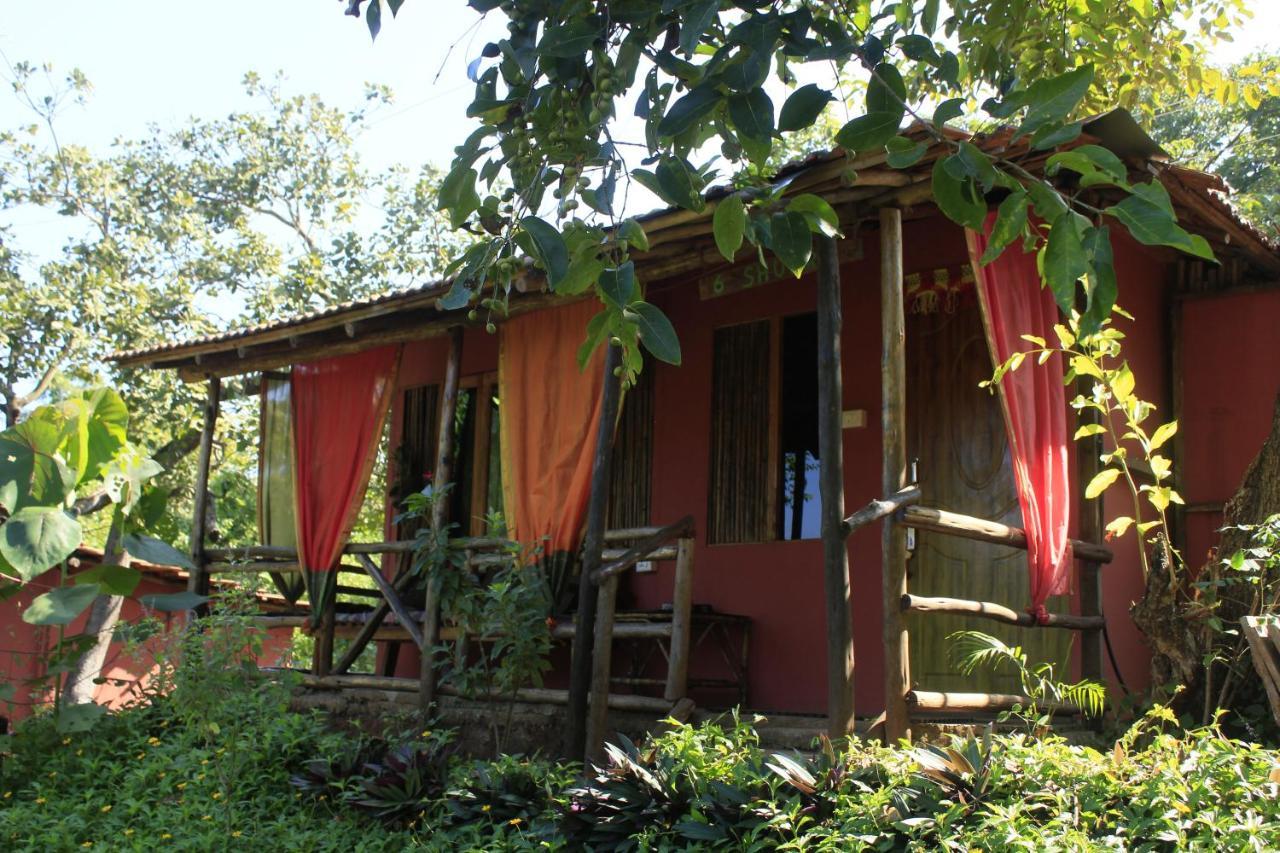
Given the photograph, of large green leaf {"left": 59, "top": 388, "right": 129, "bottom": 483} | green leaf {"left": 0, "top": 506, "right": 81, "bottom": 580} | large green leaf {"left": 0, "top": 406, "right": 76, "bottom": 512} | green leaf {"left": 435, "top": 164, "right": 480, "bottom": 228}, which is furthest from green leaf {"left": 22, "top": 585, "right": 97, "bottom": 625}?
green leaf {"left": 435, "top": 164, "right": 480, "bottom": 228}

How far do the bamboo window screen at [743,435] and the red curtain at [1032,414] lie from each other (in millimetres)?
2097

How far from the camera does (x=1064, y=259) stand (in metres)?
2.83

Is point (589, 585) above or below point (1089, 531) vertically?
below

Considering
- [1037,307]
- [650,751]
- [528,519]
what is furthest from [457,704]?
[1037,307]

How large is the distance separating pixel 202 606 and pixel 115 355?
2.00 meters

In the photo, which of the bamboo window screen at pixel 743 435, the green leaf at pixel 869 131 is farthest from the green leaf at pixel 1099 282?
the bamboo window screen at pixel 743 435

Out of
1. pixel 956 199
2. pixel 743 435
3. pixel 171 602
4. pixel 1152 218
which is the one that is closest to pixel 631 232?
pixel 956 199

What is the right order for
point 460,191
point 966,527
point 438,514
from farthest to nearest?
point 438,514 < point 966,527 < point 460,191

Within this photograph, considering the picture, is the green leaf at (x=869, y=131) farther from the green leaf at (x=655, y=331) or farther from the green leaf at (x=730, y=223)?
the green leaf at (x=655, y=331)

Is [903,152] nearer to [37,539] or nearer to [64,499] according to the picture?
[37,539]

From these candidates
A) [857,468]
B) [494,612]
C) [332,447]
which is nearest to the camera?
[494,612]

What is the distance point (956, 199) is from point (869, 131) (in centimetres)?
26

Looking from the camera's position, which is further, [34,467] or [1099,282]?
[34,467]

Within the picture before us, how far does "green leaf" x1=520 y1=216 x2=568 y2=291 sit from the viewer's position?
9.87 ft
